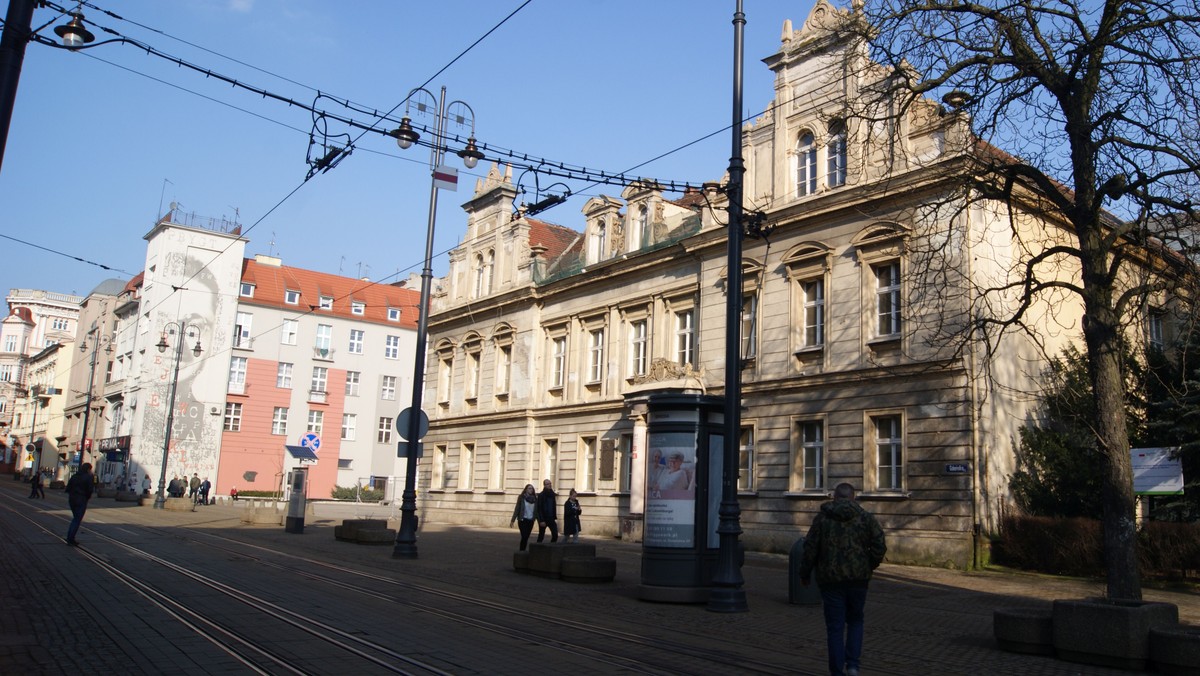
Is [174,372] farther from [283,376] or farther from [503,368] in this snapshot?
[503,368]

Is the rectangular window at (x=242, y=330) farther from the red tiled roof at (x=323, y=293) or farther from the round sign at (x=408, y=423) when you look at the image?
the round sign at (x=408, y=423)

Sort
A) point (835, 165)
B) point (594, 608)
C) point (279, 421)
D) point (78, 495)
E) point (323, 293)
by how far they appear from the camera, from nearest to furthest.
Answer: point (594, 608) → point (78, 495) → point (835, 165) → point (279, 421) → point (323, 293)

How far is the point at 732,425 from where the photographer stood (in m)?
14.0

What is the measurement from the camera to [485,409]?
42.5m

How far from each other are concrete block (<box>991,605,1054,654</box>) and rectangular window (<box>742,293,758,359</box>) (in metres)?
18.5

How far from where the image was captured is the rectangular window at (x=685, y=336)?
3244 cm

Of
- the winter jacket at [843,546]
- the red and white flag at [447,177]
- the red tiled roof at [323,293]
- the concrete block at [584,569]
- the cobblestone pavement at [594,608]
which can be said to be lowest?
the cobblestone pavement at [594,608]

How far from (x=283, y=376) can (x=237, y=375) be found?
3085 millimetres

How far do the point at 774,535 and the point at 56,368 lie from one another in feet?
319

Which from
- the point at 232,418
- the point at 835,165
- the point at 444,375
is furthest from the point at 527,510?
the point at 232,418

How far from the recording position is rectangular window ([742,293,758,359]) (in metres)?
29.3

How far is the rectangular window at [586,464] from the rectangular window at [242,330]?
38384 mm

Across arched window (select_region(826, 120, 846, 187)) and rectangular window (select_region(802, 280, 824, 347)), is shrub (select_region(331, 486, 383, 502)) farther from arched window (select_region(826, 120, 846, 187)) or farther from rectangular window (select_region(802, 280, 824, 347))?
arched window (select_region(826, 120, 846, 187))

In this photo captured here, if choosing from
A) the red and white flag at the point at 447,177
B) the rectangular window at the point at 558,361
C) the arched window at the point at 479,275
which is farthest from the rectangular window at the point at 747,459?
the arched window at the point at 479,275
